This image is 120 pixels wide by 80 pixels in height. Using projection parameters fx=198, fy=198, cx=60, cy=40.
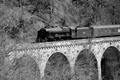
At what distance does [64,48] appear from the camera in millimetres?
21969

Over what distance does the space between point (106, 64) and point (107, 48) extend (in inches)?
116

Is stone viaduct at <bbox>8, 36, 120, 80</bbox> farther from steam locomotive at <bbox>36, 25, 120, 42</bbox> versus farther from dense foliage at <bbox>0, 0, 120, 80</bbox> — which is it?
dense foliage at <bbox>0, 0, 120, 80</bbox>

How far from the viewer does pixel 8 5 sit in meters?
32.0

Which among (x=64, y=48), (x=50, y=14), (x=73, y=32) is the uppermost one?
(x=50, y=14)

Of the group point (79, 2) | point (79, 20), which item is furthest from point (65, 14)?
point (79, 2)

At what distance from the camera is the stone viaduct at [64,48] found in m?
18.8

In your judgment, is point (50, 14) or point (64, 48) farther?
point (50, 14)

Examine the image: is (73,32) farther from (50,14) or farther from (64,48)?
(50,14)

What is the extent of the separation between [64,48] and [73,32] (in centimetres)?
434

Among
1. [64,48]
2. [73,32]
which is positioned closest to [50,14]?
[73,32]

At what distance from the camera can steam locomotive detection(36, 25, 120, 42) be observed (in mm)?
23969

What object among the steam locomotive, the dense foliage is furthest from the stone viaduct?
the dense foliage

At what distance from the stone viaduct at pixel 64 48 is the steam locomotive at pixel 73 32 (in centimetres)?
248

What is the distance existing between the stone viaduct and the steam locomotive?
248 cm
